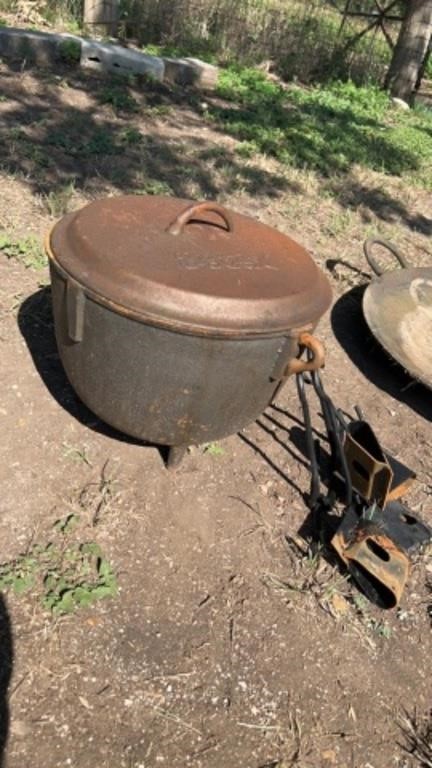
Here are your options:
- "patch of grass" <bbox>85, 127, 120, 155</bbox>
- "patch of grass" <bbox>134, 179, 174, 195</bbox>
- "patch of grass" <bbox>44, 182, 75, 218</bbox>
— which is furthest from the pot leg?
"patch of grass" <bbox>85, 127, 120, 155</bbox>

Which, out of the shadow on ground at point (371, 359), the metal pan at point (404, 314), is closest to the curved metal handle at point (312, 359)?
the metal pan at point (404, 314)

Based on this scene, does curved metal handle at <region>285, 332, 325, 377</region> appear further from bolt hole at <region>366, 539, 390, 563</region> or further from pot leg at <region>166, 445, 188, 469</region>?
bolt hole at <region>366, 539, 390, 563</region>

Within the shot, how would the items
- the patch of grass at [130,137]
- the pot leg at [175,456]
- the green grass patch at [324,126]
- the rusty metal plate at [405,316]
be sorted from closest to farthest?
the pot leg at [175,456] → the rusty metal plate at [405,316] → the patch of grass at [130,137] → the green grass patch at [324,126]

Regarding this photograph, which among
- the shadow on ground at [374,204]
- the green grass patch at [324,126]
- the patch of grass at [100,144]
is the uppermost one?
the green grass patch at [324,126]

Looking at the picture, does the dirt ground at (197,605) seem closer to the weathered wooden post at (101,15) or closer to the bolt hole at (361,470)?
the bolt hole at (361,470)

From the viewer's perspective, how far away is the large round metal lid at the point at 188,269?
6.31ft

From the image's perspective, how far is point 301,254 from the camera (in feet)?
7.92

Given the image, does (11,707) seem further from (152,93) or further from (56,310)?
(152,93)

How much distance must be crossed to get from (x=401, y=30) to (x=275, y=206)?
16.7ft

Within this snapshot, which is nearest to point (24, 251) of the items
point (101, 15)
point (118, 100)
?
point (118, 100)

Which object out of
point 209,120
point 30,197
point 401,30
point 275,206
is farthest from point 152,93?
point 401,30

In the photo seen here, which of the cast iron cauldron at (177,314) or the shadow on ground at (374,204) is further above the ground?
the cast iron cauldron at (177,314)

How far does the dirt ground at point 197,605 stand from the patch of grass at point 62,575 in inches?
1.5

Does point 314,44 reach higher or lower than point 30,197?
higher
